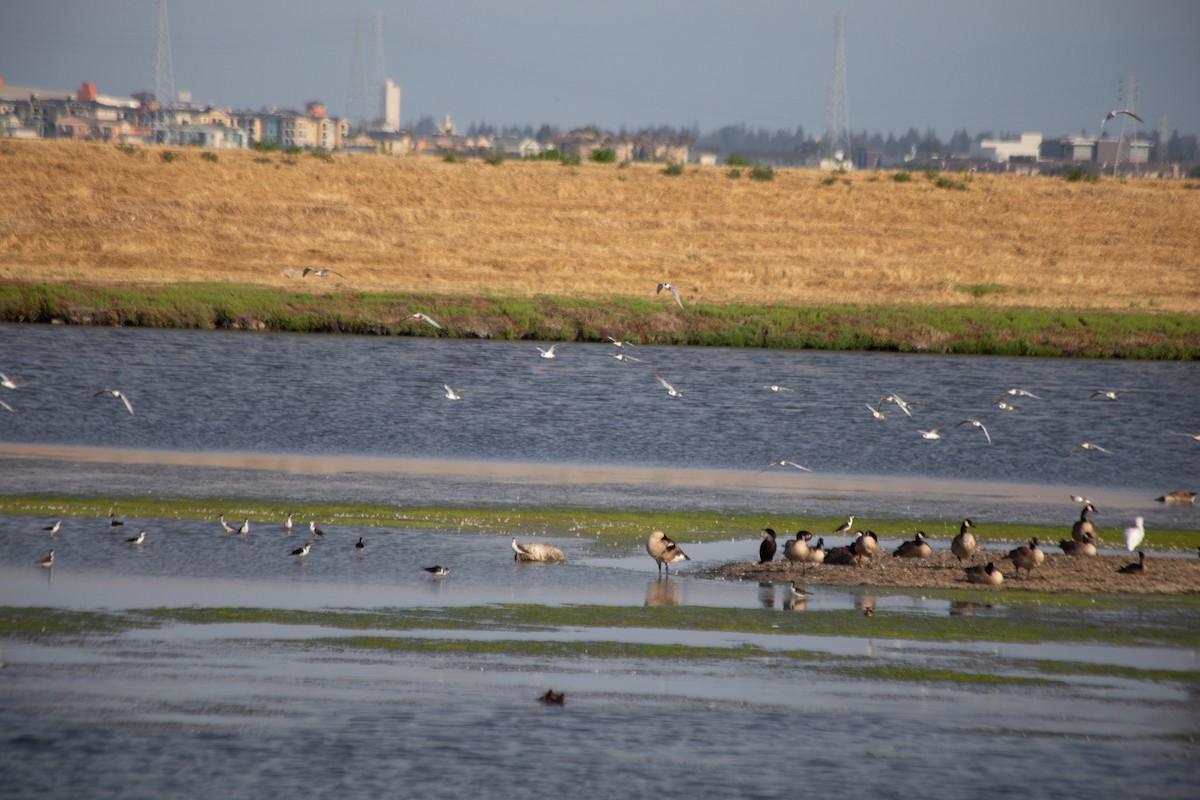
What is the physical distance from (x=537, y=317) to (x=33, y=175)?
29.4 metres

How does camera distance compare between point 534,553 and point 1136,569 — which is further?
point 1136,569

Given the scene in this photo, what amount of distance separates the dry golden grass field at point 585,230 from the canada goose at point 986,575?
1272 inches

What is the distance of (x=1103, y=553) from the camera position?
19484 millimetres

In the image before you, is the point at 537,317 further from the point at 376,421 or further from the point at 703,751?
the point at 703,751

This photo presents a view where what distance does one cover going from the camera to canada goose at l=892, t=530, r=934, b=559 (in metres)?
18.0

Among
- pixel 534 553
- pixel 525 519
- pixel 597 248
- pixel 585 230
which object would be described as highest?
pixel 585 230

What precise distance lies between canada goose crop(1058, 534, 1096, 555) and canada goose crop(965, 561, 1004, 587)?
6.11ft

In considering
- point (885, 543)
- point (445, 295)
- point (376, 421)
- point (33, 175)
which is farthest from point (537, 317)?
point (33, 175)

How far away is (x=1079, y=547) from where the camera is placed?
1850 cm

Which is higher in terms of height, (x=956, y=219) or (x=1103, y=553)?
(x=956, y=219)

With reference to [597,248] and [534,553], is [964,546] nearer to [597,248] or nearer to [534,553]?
[534,553]

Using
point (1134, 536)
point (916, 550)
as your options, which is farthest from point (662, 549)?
point (1134, 536)

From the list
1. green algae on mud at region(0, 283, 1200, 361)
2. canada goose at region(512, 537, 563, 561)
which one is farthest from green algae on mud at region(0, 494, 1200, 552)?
green algae on mud at region(0, 283, 1200, 361)

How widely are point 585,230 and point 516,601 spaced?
4668 cm
